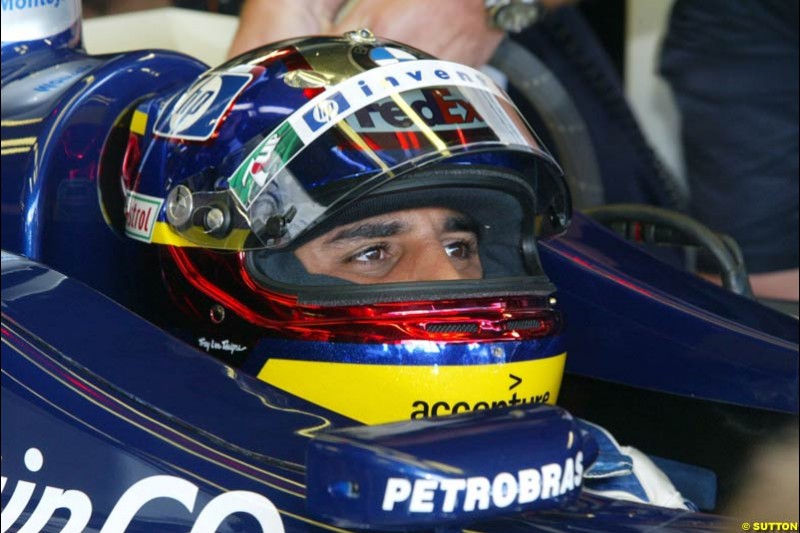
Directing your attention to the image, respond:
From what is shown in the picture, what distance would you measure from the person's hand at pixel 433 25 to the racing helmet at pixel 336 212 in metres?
0.58

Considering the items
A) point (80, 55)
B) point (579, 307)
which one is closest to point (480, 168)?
point (579, 307)

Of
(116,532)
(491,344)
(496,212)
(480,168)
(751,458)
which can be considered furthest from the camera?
(751,458)

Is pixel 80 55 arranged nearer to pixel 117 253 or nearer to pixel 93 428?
pixel 117 253

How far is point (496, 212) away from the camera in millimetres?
1683

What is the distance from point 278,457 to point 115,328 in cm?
22

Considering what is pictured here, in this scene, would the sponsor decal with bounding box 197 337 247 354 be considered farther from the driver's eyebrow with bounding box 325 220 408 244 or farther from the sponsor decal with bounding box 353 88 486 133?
the sponsor decal with bounding box 353 88 486 133

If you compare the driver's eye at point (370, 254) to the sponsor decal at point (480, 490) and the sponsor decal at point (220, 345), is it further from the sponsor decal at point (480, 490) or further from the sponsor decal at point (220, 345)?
the sponsor decal at point (480, 490)

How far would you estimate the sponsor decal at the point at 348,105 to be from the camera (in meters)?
1.42

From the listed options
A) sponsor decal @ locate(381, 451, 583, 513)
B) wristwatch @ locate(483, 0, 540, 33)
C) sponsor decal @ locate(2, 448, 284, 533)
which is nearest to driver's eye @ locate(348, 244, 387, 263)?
sponsor decal @ locate(2, 448, 284, 533)

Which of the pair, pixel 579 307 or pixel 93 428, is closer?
pixel 93 428

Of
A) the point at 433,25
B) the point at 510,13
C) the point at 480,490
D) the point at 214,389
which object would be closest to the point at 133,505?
the point at 214,389

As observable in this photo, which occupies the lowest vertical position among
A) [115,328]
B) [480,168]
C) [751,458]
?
[751,458]

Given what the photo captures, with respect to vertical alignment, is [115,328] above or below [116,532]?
above

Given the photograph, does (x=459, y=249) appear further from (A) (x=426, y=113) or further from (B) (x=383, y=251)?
(A) (x=426, y=113)
